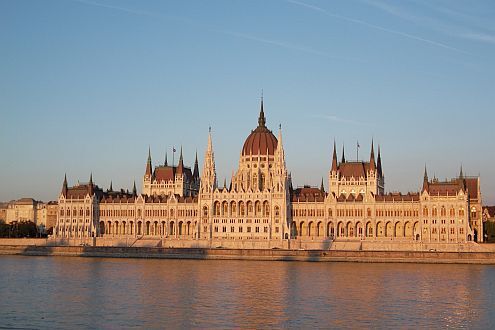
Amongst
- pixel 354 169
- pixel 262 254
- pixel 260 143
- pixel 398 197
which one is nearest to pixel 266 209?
pixel 260 143

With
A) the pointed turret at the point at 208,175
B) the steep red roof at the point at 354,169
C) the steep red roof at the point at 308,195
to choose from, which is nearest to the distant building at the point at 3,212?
the pointed turret at the point at 208,175

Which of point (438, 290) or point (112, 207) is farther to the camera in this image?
point (112, 207)

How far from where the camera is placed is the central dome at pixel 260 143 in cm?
12244

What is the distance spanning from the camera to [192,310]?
4500 centimetres

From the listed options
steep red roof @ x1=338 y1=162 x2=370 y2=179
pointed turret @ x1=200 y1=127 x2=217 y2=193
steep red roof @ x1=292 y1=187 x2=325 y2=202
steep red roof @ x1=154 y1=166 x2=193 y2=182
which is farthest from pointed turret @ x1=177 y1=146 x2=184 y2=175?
steep red roof @ x1=338 y1=162 x2=370 y2=179

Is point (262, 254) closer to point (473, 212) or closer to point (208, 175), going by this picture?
point (208, 175)

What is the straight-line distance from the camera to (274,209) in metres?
114

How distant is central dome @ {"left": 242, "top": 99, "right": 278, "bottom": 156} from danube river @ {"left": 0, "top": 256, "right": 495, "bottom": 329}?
148 feet

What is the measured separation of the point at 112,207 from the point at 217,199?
59.7 feet

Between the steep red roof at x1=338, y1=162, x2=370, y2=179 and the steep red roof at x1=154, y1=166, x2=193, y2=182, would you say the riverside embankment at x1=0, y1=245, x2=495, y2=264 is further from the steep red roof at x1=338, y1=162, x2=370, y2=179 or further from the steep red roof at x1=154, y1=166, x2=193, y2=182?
the steep red roof at x1=154, y1=166, x2=193, y2=182

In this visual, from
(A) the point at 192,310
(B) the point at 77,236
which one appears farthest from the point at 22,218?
(A) the point at 192,310

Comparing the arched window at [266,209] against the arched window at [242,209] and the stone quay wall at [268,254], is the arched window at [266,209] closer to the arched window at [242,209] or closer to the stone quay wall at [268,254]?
the arched window at [242,209]

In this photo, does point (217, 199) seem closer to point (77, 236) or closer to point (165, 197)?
point (165, 197)

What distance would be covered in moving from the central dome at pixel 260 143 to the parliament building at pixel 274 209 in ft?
0.51
